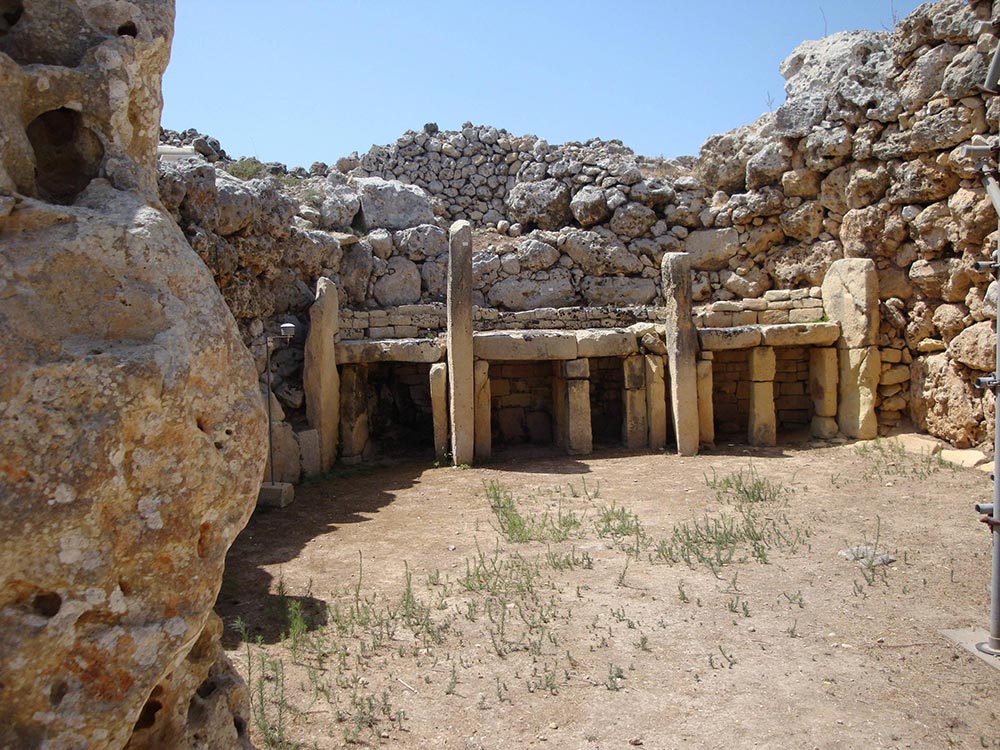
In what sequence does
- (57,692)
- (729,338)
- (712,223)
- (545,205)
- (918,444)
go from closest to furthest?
1. (57,692)
2. (918,444)
3. (729,338)
4. (712,223)
5. (545,205)

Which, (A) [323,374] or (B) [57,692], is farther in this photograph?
(A) [323,374]

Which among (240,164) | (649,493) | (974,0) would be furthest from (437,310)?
(974,0)

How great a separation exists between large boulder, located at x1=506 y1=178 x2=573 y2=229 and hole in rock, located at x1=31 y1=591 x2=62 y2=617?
501 inches

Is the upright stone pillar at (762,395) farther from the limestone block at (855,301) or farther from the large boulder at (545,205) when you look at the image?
the large boulder at (545,205)

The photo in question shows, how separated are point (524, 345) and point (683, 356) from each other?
6.67 feet

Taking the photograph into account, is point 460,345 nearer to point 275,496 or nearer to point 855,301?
point 275,496

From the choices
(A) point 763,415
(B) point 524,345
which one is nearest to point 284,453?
(B) point 524,345

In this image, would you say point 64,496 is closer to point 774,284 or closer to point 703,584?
point 703,584

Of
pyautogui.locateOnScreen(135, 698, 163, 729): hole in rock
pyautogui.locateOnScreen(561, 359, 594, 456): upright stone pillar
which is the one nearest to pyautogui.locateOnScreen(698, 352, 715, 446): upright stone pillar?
pyautogui.locateOnScreen(561, 359, 594, 456): upright stone pillar

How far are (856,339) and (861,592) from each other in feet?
19.2

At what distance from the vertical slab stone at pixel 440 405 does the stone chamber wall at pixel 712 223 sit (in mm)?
1108

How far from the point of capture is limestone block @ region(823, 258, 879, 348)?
1037cm

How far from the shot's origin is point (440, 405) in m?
10.4

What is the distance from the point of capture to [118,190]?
89.4 inches
